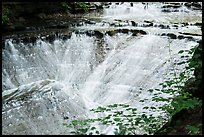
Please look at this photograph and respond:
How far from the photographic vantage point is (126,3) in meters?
17.5

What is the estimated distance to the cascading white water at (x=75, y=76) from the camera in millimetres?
6277

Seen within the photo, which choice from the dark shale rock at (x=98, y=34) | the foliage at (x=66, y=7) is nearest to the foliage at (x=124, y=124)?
the dark shale rock at (x=98, y=34)

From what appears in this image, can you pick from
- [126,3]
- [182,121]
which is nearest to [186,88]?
[182,121]

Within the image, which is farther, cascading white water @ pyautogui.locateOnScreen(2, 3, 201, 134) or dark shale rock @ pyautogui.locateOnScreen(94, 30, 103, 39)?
dark shale rock @ pyautogui.locateOnScreen(94, 30, 103, 39)

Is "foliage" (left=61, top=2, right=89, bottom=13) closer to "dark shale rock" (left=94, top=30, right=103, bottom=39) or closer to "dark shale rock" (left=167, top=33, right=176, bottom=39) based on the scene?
"dark shale rock" (left=94, top=30, right=103, bottom=39)

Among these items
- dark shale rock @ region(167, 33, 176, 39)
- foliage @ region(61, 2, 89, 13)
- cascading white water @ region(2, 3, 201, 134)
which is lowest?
cascading white water @ region(2, 3, 201, 134)

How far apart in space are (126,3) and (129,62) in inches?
373

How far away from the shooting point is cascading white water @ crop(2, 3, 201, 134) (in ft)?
20.6

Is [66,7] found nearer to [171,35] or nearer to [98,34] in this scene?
[98,34]

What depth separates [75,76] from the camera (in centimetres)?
838

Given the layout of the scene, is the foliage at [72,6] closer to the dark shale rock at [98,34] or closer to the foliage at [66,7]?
the foliage at [66,7]

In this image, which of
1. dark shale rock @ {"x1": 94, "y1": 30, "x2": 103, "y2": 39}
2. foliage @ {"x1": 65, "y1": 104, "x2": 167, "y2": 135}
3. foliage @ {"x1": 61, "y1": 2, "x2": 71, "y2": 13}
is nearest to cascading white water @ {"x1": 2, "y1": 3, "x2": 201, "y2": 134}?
dark shale rock @ {"x1": 94, "y1": 30, "x2": 103, "y2": 39}

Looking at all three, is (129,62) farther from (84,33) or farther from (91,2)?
(91,2)

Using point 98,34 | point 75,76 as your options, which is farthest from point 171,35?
point 75,76
